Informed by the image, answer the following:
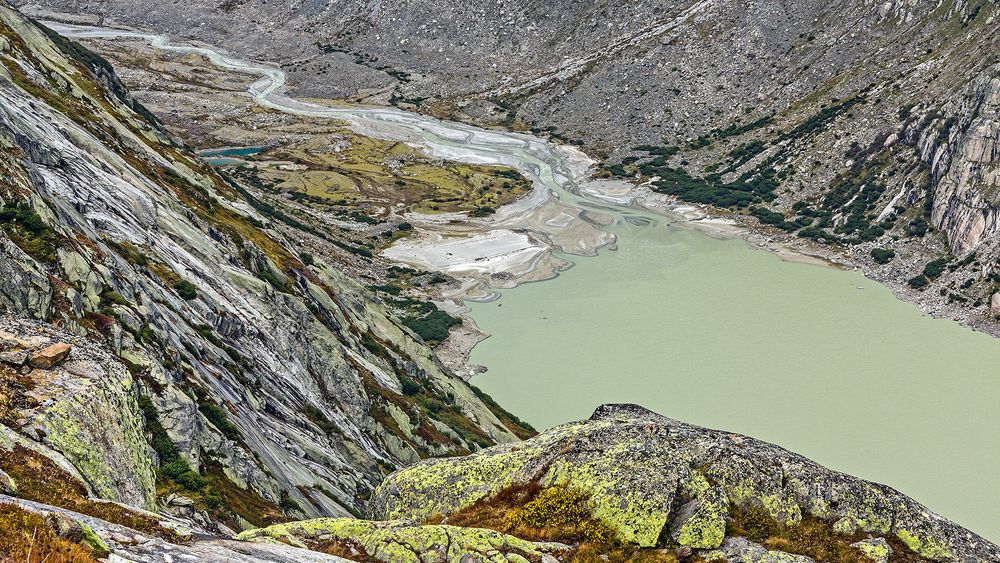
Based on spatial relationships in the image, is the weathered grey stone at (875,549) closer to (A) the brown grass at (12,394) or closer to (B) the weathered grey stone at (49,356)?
(A) the brown grass at (12,394)

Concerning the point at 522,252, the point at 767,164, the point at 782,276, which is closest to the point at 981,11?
the point at 767,164

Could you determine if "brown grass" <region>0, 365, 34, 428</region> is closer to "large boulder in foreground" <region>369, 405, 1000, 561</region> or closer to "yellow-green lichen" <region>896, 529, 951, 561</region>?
"large boulder in foreground" <region>369, 405, 1000, 561</region>

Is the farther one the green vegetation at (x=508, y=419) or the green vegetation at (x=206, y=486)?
the green vegetation at (x=508, y=419)

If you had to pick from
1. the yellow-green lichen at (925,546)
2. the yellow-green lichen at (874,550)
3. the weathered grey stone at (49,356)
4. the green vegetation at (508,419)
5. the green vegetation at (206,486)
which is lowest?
the green vegetation at (508,419)

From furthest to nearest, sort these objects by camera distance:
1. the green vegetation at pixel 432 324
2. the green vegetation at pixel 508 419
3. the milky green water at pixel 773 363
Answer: the green vegetation at pixel 432 324 → the green vegetation at pixel 508 419 → the milky green water at pixel 773 363

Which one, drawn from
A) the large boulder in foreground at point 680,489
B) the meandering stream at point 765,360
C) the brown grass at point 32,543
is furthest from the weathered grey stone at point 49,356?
the meandering stream at point 765,360

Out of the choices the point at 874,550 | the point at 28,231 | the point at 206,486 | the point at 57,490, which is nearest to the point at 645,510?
the point at 874,550

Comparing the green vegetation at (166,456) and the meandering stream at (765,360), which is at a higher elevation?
the green vegetation at (166,456)

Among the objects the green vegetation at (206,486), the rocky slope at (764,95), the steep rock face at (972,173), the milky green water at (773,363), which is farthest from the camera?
the rocky slope at (764,95)

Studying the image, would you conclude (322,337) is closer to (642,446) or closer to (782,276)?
(642,446)
